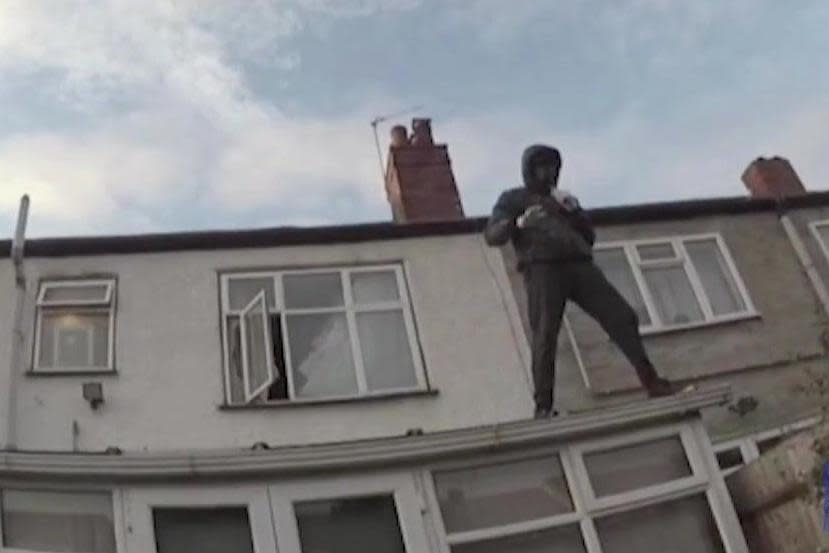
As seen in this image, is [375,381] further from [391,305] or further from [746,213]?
[746,213]

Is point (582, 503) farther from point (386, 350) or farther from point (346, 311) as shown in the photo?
point (346, 311)

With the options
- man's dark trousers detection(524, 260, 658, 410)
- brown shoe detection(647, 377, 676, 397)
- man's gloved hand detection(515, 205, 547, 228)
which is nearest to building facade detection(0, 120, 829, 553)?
brown shoe detection(647, 377, 676, 397)

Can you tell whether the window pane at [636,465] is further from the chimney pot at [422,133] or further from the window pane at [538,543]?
the chimney pot at [422,133]

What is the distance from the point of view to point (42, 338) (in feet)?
33.3

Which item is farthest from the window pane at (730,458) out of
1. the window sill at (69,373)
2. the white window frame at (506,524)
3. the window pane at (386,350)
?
the window sill at (69,373)

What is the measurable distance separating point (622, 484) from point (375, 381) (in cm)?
383

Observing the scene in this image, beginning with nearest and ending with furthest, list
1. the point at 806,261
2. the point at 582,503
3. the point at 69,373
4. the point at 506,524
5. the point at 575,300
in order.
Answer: the point at 506,524 < the point at 582,503 < the point at 575,300 < the point at 69,373 < the point at 806,261

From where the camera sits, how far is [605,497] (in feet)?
23.2

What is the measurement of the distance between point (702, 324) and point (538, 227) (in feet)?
13.7

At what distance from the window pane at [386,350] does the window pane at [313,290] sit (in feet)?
1.42

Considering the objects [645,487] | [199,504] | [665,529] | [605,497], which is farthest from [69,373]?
[665,529]

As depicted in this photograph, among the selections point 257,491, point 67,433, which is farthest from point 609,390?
point 67,433

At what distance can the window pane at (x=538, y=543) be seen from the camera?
22.0 feet

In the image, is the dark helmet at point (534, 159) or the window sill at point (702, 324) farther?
the window sill at point (702, 324)
